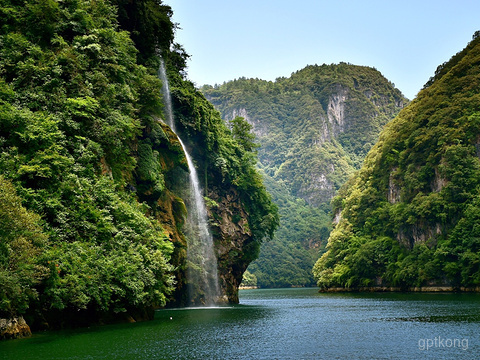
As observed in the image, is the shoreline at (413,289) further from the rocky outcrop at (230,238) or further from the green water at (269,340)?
the green water at (269,340)

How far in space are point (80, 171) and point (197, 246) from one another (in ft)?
80.6

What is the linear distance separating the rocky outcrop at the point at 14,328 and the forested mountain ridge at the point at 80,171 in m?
0.07

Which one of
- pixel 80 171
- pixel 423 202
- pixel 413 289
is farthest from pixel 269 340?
pixel 423 202

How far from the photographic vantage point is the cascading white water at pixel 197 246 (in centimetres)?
5234

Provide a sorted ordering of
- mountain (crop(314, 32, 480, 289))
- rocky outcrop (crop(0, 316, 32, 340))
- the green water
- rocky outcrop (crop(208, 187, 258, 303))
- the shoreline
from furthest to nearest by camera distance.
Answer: mountain (crop(314, 32, 480, 289)), the shoreline, rocky outcrop (crop(208, 187, 258, 303)), rocky outcrop (crop(0, 316, 32, 340)), the green water

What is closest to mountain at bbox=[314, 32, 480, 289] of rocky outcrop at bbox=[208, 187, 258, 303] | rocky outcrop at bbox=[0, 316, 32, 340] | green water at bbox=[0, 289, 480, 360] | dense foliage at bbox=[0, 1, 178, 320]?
rocky outcrop at bbox=[208, 187, 258, 303]

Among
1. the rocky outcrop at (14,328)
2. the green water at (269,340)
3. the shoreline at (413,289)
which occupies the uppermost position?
the rocky outcrop at (14,328)

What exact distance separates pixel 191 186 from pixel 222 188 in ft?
28.4

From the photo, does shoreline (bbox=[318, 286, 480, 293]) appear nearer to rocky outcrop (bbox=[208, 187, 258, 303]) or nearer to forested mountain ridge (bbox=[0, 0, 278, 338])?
rocky outcrop (bbox=[208, 187, 258, 303])

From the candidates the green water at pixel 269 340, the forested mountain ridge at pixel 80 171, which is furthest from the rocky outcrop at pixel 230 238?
the green water at pixel 269 340

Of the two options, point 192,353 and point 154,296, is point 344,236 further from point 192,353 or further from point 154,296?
point 192,353

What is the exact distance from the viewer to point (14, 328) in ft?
76.0

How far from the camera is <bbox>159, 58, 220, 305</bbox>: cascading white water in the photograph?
52344mm

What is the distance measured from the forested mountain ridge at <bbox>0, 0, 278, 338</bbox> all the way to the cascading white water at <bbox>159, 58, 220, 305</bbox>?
264 cm
